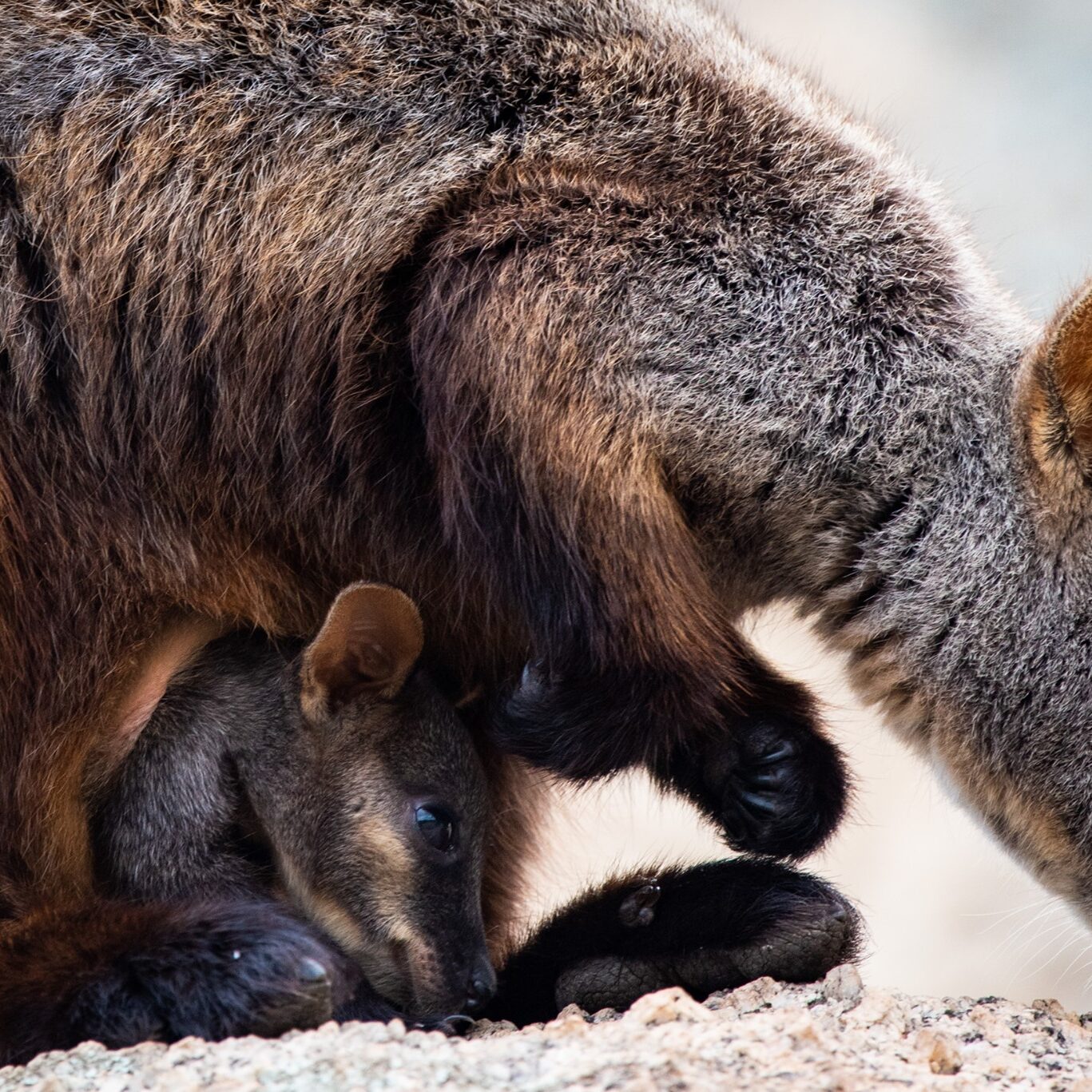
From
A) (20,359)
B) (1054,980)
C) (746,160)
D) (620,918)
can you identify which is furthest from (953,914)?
(20,359)

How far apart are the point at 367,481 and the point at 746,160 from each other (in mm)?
1413

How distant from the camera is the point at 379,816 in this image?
4328 millimetres

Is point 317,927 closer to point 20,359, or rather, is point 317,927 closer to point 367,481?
point 367,481

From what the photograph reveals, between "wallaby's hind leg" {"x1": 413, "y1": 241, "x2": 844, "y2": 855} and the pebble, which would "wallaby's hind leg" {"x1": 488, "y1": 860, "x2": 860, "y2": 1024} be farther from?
"wallaby's hind leg" {"x1": 413, "y1": 241, "x2": 844, "y2": 855}

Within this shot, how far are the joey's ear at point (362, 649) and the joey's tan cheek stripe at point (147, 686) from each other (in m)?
0.36

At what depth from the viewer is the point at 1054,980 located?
1045 cm

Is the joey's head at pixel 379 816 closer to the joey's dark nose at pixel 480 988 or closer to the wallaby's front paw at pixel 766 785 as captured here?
the joey's dark nose at pixel 480 988

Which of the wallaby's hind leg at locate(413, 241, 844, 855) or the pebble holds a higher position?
the wallaby's hind leg at locate(413, 241, 844, 855)

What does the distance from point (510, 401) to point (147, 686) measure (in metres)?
1.30

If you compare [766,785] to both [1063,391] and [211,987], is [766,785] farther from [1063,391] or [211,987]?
[211,987]

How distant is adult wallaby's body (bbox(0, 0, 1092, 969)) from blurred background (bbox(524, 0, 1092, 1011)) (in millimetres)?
5877

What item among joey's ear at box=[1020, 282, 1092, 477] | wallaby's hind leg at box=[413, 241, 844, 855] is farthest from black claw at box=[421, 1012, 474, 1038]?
joey's ear at box=[1020, 282, 1092, 477]

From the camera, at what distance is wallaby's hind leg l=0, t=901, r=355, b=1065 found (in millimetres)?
3617

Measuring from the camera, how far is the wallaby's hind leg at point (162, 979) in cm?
362
